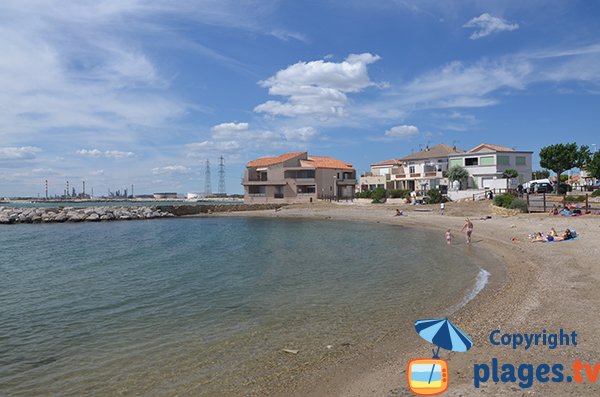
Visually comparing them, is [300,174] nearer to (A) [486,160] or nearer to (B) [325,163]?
(B) [325,163]

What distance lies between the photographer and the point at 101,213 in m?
76.6

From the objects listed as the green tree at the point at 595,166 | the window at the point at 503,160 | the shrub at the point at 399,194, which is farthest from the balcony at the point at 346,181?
the green tree at the point at 595,166

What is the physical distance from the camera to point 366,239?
35.8m

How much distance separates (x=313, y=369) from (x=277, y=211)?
222 feet

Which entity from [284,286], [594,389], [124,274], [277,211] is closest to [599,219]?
[284,286]

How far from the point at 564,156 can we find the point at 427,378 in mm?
60970

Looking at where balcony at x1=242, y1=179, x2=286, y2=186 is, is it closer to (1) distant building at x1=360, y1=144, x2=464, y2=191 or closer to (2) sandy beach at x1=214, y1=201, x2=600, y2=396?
(1) distant building at x1=360, y1=144, x2=464, y2=191

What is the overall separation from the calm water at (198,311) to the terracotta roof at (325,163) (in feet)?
185

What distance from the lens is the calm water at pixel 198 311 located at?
30.9 ft

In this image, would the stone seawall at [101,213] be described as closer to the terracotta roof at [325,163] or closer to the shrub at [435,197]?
the terracotta roof at [325,163]

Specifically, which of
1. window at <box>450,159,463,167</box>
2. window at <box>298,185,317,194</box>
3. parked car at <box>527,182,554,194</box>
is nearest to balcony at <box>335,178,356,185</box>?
window at <box>298,185,317,194</box>

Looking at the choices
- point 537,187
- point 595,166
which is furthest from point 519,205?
point 595,166

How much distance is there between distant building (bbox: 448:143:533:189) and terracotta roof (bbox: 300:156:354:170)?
27.4m

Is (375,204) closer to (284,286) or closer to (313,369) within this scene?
(284,286)
